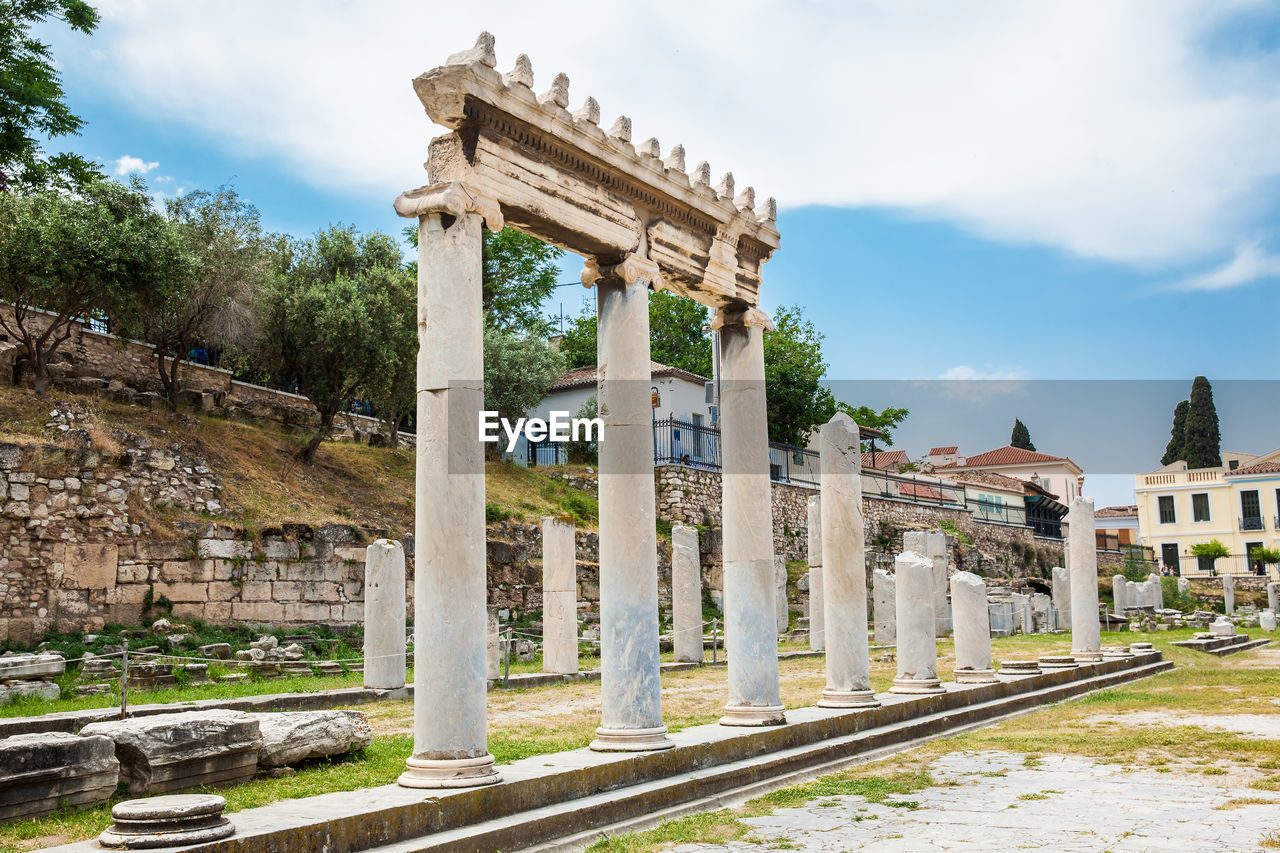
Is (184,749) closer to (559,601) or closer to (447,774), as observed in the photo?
(447,774)

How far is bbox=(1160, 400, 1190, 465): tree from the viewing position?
227 ft

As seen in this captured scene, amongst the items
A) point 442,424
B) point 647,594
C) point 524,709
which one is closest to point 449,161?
point 442,424

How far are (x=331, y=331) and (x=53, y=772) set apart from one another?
18.3 m

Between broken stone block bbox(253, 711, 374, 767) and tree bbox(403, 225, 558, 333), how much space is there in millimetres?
30648

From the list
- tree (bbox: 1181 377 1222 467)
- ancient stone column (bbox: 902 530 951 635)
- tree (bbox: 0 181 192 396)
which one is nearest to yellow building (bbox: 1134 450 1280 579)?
tree (bbox: 1181 377 1222 467)

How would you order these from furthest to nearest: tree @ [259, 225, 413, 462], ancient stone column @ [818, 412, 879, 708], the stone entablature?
tree @ [259, 225, 413, 462]
ancient stone column @ [818, 412, 879, 708]
the stone entablature

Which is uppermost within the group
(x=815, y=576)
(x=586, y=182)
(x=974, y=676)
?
(x=586, y=182)

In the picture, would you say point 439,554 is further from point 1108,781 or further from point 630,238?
point 1108,781

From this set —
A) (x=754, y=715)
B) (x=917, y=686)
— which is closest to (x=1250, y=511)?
(x=917, y=686)

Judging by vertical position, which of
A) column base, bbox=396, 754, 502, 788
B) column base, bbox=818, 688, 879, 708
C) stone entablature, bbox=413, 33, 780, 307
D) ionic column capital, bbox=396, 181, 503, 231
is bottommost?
column base, bbox=818, 688, 879, 708

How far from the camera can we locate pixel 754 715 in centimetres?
1015

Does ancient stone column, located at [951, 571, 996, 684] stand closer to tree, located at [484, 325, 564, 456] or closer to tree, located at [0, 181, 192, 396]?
tree, located at [0, 181, 192, 396]

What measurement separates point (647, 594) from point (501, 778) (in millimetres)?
2255

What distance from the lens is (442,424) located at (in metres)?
7.26
